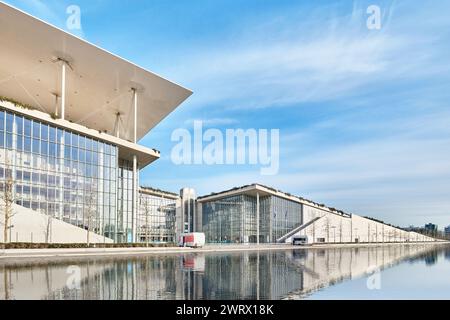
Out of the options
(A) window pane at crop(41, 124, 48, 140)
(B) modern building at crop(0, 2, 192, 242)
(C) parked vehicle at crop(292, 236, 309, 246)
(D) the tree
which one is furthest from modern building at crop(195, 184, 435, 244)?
(D) the tree

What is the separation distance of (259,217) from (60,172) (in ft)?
198

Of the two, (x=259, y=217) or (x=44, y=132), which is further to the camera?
A: (x=259, y=217)

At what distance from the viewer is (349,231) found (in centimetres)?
11600

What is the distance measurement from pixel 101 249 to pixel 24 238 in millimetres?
6737

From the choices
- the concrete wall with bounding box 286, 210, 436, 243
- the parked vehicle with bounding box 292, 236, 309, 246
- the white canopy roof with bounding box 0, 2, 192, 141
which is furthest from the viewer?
the concrete wall with bounding box 286, 210, 436, 243

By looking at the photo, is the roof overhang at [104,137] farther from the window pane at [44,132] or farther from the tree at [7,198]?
the tree at [7,198]

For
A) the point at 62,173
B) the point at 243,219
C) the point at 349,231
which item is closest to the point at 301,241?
the point at 243,219

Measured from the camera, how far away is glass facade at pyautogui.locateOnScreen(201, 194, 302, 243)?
94.5m

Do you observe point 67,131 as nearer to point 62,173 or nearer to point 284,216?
point 62,173

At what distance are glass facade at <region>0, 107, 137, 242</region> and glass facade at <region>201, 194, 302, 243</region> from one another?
4344 cm

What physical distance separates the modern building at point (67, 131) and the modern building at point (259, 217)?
4058 centimetres

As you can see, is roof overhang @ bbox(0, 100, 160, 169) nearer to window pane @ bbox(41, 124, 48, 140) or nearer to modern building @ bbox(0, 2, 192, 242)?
modern building @ bbox(0, 2, 192, 242)
